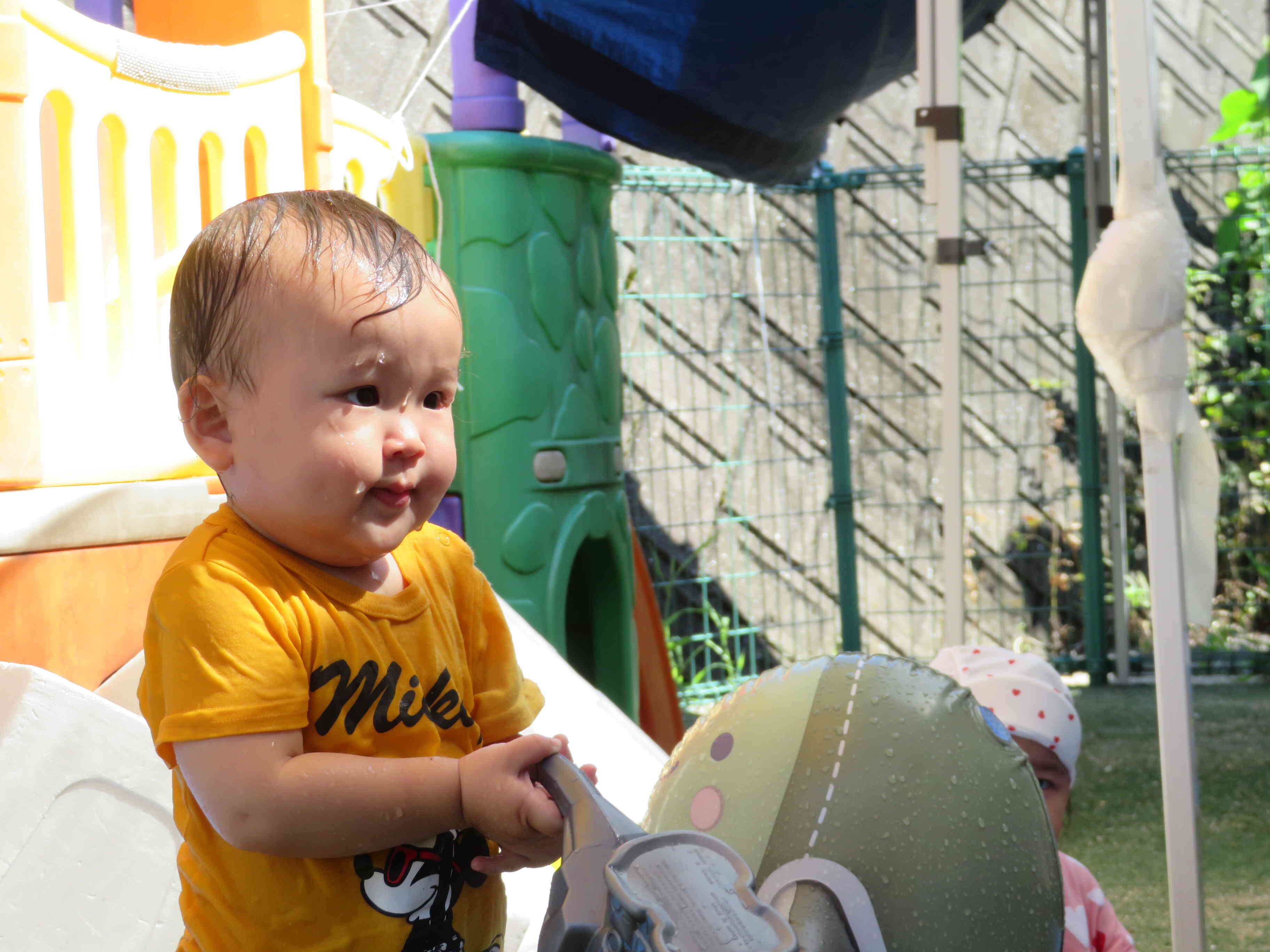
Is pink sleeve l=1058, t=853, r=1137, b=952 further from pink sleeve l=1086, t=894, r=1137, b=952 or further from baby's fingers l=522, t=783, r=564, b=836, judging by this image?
baby's fingers l=522, t=783, r=564, b=836

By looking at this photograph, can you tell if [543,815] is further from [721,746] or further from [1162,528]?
[1162,528]

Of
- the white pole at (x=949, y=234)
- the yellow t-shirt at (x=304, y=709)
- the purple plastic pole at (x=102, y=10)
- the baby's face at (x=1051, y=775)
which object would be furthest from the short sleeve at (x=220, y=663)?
the purple plastic pole at (x=102, y=10)

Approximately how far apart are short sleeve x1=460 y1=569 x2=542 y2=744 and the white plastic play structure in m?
0.70

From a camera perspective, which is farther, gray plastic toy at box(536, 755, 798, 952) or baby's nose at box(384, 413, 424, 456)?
baby's nose at box(384, 413, 424, 456)

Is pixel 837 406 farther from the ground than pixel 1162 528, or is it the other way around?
pixel 837 406

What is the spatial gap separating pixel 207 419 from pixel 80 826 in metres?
0.82

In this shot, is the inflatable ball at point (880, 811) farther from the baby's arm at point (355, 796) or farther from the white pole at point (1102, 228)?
the white pole at point (1102, 228)

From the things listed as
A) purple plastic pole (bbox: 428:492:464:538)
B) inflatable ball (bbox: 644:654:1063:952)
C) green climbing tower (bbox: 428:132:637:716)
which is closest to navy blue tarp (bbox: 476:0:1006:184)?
green climbing tower (bbox: 428:132:637:716)

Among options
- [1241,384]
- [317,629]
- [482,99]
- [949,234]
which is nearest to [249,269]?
[317,629]

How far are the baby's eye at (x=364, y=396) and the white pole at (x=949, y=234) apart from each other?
1632 millimetres

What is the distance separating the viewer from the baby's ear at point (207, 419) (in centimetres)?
88

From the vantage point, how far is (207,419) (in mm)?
895

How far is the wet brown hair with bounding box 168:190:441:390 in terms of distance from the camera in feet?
2.82

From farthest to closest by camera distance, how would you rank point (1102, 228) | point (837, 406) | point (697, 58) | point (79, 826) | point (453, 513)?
point (837, 406) < point (1102, 228) < point (453, 513) < point (697, 58) < point (79, 826)
